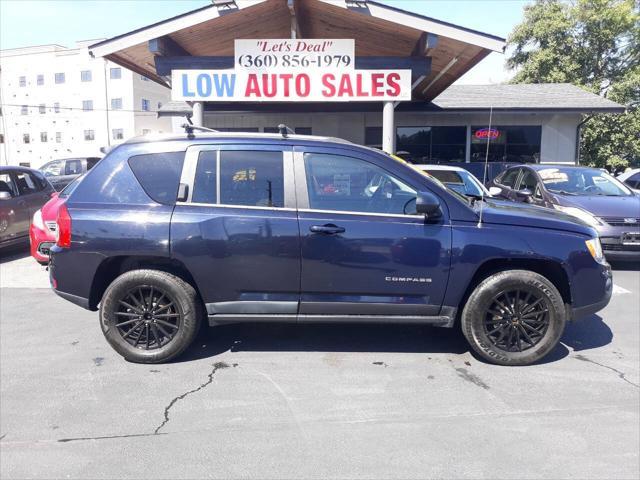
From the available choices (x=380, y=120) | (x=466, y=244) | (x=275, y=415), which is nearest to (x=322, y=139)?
(x=466, y=244)

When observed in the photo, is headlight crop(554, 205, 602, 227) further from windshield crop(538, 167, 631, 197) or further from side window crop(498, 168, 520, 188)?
side window crop(498, 168, 520, 188)

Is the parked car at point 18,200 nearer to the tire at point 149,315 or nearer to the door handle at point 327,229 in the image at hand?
the tire at point 149,315

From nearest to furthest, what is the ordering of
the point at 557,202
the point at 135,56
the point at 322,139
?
the point at 322,139
the point at 557,202
the point at 135,56

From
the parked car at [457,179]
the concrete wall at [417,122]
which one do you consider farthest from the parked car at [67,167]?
the parked car at [457,179]

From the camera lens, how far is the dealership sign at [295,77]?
966cm

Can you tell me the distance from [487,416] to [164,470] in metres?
2.05

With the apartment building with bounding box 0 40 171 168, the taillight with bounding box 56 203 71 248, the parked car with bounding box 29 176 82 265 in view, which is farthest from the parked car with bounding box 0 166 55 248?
the apartment building with bounding box 0 40 171 168

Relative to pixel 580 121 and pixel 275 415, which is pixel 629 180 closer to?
pixel 580 121

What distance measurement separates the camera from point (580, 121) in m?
17.2

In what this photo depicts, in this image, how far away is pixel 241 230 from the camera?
13.1ft

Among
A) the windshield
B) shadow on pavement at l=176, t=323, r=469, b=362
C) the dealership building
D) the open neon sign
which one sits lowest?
shadow on pavement at l=176, t=323, r=469, b=362

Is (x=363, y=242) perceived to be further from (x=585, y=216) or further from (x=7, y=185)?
(x=7, y=185)

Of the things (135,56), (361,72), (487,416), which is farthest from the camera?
(135,56)

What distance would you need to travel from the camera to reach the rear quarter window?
4.14 meters
